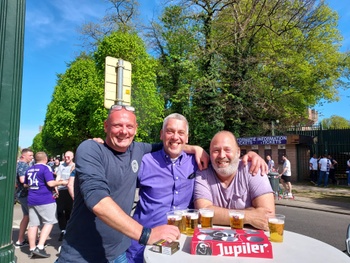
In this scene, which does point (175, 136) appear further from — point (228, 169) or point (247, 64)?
point (247, 64)

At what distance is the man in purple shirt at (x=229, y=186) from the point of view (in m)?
2.60

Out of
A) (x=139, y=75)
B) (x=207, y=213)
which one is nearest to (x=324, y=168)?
(x=139, y=75)

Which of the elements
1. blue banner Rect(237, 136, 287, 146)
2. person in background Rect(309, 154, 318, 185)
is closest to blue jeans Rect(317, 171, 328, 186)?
person in background Rect(309, 154, 318, 185)

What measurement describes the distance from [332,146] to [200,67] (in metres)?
10.3

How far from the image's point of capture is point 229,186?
8.87ft

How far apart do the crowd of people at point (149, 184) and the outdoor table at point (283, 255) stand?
12 centimetres

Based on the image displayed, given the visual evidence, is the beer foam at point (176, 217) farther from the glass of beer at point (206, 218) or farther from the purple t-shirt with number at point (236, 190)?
the purple t-shirt with number at point (236, 190)

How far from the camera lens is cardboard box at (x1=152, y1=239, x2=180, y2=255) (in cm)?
182

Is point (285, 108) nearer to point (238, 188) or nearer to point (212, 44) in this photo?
point (212, 44)

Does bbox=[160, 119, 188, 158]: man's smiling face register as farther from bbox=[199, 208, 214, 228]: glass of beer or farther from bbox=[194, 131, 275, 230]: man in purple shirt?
bbox=[199, 208, 214, 228]: glass of beer

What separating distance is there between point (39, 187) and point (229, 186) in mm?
4416

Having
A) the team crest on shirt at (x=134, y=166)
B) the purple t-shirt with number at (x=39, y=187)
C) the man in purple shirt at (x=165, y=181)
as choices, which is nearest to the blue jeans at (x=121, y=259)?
the man in purple shirt at (x=165, y=181)

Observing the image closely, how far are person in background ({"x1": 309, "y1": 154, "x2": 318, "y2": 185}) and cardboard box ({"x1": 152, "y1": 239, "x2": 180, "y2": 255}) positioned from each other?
17.4 m

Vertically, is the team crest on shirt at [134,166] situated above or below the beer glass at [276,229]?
above
